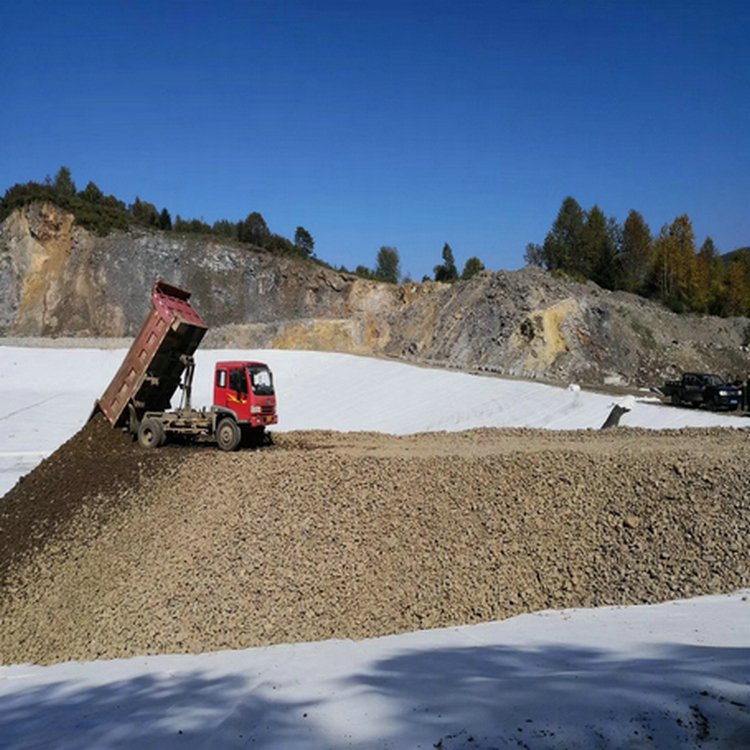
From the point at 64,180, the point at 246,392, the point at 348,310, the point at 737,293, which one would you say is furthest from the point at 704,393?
the point at 64,180

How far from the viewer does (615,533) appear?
8984 mm

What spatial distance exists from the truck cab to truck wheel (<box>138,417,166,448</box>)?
127 centimetres

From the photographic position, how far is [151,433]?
14.0 metres

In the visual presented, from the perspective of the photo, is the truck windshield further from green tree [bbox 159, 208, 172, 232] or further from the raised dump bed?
green tree [bbox 159, 208, 172, 232]

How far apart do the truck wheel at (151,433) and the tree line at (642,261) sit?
146ft

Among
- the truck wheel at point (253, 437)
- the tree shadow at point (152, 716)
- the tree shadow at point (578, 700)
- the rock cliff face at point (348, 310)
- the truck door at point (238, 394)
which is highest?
the rock cliff face at point (348, 310)

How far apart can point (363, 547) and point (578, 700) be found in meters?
5.21

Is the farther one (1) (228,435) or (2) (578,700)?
(1) (228,435)

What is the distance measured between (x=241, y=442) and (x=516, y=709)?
11.5 m

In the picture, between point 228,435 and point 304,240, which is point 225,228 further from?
point 228,435

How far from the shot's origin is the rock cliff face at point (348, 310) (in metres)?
33.0

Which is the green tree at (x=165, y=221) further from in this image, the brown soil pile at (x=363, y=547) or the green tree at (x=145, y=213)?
the brown soil pile at (x=363, y=547)

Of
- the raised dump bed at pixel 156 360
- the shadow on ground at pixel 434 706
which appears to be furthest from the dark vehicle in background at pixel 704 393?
the shadow on ground at pixel 434 706

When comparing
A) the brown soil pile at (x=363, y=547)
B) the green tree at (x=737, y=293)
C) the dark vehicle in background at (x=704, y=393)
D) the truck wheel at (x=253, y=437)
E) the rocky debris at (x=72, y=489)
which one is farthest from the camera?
the green tree at (x=737, y=293)
